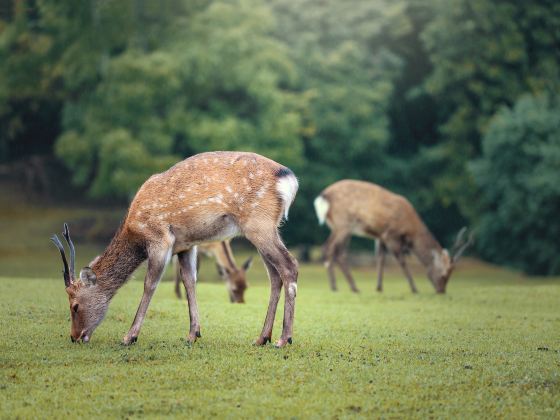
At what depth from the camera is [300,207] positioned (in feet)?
118

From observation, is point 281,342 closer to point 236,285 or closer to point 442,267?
point 236,285

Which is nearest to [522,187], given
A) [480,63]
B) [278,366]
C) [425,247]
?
[480,63]

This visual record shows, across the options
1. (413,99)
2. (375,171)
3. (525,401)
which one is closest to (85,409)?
(525,401)

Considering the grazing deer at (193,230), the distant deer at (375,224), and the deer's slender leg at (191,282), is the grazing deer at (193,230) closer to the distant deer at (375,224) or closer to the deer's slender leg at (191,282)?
the deer's slender leg at (191,282)

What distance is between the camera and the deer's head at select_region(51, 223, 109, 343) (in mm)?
9594

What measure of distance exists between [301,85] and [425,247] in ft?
60.9

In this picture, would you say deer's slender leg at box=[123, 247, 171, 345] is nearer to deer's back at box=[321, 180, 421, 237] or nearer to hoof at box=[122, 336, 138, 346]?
hoof at box=[122, 336, 138, 346]

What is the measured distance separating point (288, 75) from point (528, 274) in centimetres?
1195

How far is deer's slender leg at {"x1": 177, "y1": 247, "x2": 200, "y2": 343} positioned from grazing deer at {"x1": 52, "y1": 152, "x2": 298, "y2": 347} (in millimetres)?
22

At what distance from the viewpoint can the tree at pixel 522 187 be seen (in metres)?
27.9

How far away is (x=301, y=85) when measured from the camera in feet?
125

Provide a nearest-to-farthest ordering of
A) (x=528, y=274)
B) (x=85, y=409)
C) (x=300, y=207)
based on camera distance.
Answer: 1. (x=85, y=409)
2. (x=528, y=274)
3. (x=300, y=207)

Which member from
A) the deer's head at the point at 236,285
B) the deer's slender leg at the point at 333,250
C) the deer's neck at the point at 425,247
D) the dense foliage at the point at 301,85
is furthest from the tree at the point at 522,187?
the deer's head at the point at 236,285

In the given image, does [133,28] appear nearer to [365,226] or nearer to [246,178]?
[365,226]
